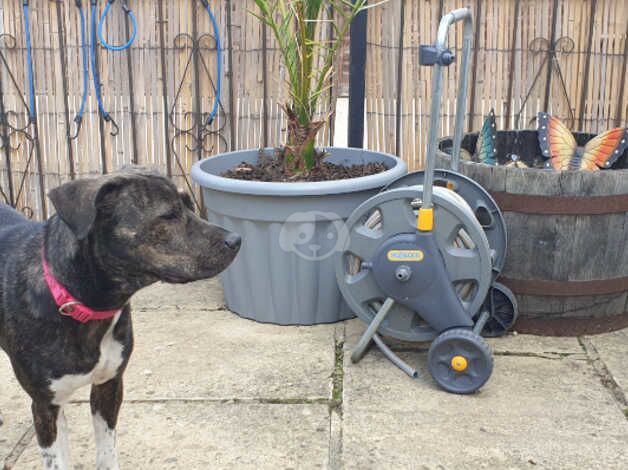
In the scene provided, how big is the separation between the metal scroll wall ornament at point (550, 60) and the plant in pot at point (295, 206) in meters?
1.22

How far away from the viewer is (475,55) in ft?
14.6

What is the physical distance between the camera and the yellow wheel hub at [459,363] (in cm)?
304

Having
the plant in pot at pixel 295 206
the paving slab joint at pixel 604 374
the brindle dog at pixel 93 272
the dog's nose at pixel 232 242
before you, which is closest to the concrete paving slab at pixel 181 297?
the plant in pot at pixel 295 206

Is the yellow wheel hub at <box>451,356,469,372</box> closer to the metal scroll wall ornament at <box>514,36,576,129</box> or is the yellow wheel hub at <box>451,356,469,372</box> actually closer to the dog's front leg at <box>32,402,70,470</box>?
the dog's front leg at <box>32,402,70,470</box>

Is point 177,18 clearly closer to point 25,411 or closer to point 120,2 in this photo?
point 120,2

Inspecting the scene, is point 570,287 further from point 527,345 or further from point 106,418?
point 106,418

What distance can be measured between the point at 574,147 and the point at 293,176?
1.66m

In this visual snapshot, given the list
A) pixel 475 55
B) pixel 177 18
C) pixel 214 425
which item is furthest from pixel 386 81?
pixel 214 425

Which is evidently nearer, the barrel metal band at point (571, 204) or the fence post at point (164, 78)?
the barrel metal band at point (571, 204)

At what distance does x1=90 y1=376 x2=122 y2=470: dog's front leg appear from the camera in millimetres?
2467

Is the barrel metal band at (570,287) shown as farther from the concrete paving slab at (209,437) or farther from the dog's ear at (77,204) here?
the dog's ear at (77,204)

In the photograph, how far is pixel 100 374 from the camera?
2312 millimetres

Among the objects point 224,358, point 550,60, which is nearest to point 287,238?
point 224,358

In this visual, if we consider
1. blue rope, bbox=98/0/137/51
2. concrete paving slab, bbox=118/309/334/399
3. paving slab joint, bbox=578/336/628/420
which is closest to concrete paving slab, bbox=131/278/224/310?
concrete paving slab, bbox=118/309/334/399
